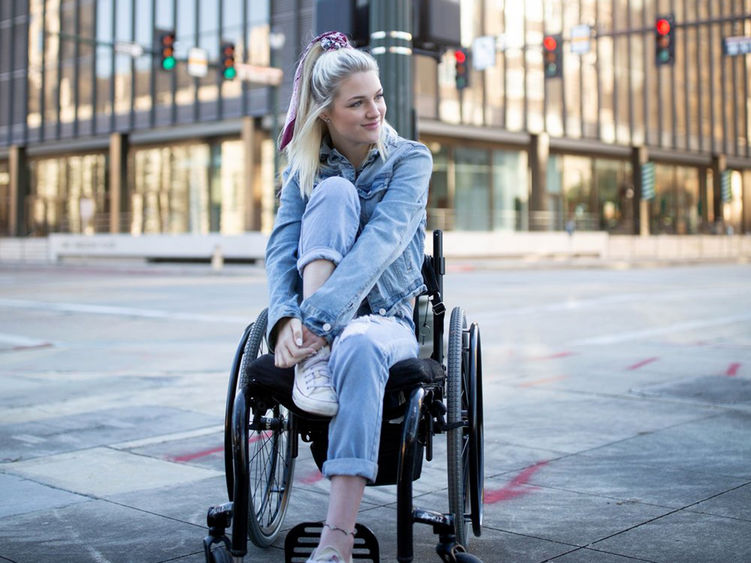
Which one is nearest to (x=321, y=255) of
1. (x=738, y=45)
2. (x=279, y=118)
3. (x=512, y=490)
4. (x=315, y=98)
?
(x=315, y=98)

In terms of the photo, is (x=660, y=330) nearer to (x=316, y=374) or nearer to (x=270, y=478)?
(x=270, y=478)

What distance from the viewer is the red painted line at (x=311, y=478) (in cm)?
449

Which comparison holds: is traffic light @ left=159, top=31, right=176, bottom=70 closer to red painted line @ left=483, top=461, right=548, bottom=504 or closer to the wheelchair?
red painted line @ left=483, top=461, right=548, bottom=504

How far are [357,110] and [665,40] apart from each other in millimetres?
22516

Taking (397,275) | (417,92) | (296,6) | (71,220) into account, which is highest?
(296,6)

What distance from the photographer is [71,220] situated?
48594mm

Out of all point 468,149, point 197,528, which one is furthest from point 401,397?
point 468,149

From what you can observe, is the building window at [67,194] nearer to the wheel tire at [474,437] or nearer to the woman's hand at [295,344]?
the wheel tire at [474,437]

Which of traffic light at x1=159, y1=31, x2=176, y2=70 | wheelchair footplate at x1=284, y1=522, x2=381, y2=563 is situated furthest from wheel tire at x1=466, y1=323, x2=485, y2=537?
traffic light at x1=159, y1=31, x2=176, y2=70

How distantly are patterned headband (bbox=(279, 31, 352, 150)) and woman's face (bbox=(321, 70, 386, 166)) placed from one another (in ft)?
0.41

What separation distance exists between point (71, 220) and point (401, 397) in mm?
48321

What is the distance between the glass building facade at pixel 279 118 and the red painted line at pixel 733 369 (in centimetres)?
2875

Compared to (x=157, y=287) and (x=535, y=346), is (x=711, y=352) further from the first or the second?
(x=157, y=287)

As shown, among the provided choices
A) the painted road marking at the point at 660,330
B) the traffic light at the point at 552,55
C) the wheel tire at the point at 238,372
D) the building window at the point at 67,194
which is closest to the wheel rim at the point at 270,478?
the wheel tire at the point at 238,372
